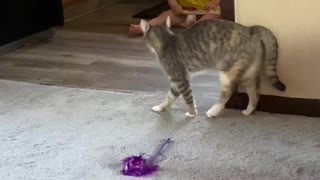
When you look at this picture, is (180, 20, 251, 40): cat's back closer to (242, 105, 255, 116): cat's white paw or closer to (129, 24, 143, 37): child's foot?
(242, 105, 255, 116): cat's white paw

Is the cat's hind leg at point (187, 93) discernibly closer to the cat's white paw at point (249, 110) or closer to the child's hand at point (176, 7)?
the cat's white paw at point (249, 110)

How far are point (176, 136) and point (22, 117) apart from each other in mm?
697

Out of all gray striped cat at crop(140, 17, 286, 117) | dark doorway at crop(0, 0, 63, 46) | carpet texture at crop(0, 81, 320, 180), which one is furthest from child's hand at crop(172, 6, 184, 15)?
gray striped cat at crop(140, 17, 286, 117)

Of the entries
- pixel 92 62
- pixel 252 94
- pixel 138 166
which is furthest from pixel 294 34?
pixel 92 62

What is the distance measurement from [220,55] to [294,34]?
30cm

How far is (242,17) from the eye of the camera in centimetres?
233

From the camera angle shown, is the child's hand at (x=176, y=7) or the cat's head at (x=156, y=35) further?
the child's hand at (x=176, y=7)

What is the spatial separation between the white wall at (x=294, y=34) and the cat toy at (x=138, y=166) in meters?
0.67

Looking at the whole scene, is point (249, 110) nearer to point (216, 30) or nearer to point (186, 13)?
point (216, 30)

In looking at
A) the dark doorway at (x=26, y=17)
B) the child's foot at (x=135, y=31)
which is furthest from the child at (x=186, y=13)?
the dark doorway at (x=26, y=17)

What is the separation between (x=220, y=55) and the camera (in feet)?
7.57

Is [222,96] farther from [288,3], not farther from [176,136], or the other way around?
[288,3]

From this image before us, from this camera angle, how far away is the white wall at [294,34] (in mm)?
2213

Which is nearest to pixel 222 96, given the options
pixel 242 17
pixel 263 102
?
pixel 263 102
